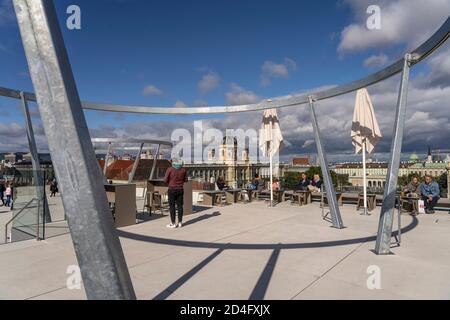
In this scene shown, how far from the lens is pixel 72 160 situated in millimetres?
1940

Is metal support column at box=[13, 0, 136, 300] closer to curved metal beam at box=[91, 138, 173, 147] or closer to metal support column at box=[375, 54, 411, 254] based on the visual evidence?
metal support column at box=[375, 54, 411, 254]

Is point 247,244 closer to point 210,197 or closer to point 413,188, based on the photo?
point 210,197

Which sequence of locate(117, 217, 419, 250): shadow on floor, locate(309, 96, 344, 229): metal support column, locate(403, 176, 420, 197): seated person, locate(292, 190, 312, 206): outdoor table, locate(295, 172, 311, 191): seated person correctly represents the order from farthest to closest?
locate(295, 172, 311, 191): seated person < locate(292, 190, 312, 206): outdoor table < locate(403, 176, 420, 197): seated person < locate(309, 96, 344, 229): metal support column < locate(117, 217, 419, 250): shadow on floor

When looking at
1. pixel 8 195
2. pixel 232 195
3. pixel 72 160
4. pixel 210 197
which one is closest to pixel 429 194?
pixel 232 195

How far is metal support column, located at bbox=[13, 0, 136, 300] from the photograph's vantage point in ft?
6.20

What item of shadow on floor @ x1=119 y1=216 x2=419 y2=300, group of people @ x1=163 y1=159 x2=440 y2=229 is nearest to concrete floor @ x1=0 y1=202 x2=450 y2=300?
shadow on floor @ x1=119 y1=216 x2=419 y2=300

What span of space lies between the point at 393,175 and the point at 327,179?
7.84 ft

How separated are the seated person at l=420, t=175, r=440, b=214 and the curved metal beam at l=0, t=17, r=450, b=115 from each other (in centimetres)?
455

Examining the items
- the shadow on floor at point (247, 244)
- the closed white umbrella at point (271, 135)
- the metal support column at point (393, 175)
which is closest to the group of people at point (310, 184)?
the closed white umbrella at point (271, 135)

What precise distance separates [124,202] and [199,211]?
122 inches
